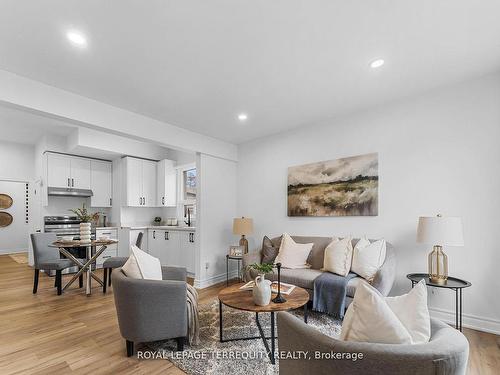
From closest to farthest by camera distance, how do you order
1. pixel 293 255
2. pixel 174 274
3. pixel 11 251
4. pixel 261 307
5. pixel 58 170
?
1. pixel 261 307
2. pixel 174 274
3. pixel 293 255
4. pixel 58 170
5. pixel 11 251

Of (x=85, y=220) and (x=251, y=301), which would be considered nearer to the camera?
(x=251, y=301)

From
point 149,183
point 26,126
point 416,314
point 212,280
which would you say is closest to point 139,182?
point 149,183

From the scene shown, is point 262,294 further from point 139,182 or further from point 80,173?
point 80,173

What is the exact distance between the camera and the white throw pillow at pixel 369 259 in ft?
9.92

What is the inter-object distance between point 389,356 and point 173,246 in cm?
485

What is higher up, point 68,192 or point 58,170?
point 58,170

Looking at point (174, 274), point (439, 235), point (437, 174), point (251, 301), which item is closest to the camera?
point (251, 301)

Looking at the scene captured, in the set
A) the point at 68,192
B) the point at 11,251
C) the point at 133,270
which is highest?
the point at 68,192

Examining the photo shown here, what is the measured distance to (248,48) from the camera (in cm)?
223

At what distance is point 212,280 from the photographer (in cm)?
462

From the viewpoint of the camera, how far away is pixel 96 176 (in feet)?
20.3

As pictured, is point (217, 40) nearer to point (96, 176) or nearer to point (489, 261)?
point (489, 261)

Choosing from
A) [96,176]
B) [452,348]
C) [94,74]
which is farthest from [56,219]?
[452,348]

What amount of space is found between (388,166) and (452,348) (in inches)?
104
